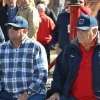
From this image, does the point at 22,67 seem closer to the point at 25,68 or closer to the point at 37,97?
the point at 25,68

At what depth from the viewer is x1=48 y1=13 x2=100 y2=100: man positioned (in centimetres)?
475

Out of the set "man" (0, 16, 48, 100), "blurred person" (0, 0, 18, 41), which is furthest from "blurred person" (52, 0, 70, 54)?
"man" (0, 16, 48, 100)

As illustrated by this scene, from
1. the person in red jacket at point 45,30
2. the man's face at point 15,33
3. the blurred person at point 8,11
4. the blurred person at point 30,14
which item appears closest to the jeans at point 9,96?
the man's face at point 15,33

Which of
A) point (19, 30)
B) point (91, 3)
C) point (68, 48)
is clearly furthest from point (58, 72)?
point (91, 3)

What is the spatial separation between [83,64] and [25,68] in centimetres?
73

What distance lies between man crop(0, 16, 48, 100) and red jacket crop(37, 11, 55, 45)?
2995mm

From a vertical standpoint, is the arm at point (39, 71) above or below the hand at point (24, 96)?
above

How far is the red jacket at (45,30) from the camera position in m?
8.24

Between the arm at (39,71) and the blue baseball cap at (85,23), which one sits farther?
the arm at (39,71)

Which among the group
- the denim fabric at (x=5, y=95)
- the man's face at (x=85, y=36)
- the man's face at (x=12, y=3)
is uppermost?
the man's face at (x=12, y=3)

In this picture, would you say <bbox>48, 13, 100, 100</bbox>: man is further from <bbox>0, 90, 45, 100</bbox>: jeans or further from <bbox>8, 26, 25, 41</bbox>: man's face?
<bbox>8, 26, 25, 41</bbox>: man's face

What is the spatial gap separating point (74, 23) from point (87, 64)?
865 mm

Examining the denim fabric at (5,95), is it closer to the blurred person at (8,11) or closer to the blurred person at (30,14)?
the blurred person at (30,14)

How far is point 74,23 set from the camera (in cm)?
550
